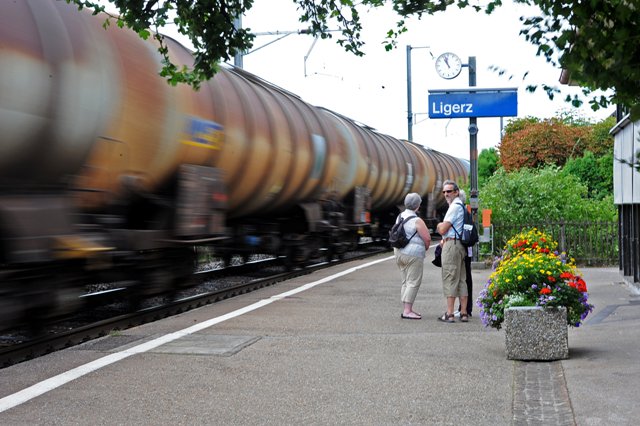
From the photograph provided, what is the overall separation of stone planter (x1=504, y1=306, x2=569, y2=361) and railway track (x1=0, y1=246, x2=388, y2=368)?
413 centimetres

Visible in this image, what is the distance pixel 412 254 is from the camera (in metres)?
9.28

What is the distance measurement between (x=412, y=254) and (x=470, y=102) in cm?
704

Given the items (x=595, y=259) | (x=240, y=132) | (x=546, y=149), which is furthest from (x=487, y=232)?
(x=546, y=149)

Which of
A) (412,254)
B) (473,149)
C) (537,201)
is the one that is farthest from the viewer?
(537,201)

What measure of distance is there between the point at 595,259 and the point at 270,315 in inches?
392

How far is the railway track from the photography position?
692 cm

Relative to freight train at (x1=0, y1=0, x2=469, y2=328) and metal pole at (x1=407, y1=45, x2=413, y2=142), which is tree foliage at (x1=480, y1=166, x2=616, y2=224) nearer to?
freight train at (x1=0, y1=0, x2=469, y2=328)

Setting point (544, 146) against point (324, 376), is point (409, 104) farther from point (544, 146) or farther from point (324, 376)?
point (324, 376)

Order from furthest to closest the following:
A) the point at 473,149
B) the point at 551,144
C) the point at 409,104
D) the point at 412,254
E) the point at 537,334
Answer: the point at 409,104 < the point at 551,144 < the point at 473,149 < the point at 412,254 < the point at 537,334

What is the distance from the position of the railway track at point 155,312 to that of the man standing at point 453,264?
11.2ft

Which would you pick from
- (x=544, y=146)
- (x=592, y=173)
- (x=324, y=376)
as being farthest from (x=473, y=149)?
(x=544, y=146)

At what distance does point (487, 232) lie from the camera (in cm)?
1633

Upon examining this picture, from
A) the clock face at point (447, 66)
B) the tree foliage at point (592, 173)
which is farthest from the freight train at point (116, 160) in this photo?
the tree foliage at point (592, 173)

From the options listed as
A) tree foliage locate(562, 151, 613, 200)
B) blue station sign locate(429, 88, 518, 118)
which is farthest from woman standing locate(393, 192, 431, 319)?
tree foliage locate(562, 151, 613, 200)
